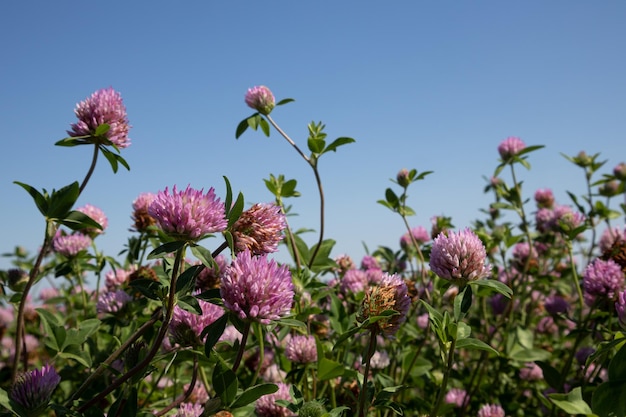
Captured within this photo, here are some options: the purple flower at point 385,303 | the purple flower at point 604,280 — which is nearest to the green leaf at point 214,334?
the purple flower at point 385,303

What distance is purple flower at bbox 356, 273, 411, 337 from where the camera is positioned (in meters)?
1.29

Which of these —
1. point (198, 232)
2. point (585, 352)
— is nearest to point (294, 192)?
point (198, 232)

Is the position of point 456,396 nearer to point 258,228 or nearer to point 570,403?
point 570,403

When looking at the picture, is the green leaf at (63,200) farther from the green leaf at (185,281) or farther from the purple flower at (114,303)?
the purple flower at (114,303)

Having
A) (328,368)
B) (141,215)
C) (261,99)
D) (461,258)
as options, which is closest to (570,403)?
(461,258)

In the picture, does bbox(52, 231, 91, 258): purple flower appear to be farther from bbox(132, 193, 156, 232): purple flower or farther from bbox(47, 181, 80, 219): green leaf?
bbox(47, 181, 80, 219): green leaf

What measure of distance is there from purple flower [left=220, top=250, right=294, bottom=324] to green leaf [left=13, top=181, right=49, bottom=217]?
0.66 m

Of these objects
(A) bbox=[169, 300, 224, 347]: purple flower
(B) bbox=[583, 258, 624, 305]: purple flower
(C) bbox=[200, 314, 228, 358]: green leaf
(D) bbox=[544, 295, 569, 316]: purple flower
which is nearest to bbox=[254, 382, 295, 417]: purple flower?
(A) bbox=[169, 300, 224, 347]: purple flower

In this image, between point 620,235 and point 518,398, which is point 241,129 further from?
point 518,398

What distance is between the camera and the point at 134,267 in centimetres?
256

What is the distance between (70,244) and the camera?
2.45m

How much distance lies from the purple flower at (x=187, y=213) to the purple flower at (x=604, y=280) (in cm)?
173

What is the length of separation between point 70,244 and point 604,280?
7.95ft

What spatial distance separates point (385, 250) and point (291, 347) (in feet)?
4.70
